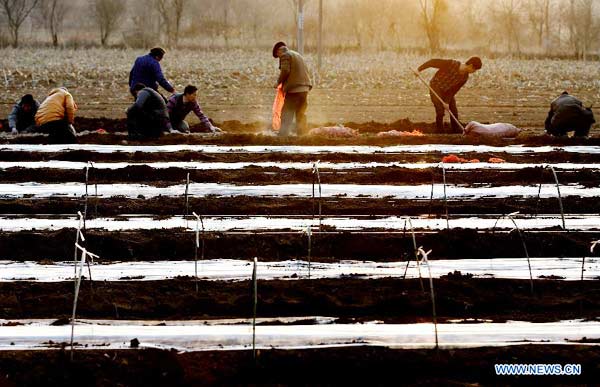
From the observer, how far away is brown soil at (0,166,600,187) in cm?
734

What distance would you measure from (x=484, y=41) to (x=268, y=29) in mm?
12086

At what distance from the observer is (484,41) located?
1785 inches

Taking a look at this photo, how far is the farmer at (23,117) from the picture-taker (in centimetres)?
1015

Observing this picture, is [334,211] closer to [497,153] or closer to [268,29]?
[497,153]

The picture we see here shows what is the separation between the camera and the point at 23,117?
10.3 m

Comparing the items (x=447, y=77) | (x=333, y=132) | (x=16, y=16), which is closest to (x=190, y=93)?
(x=333, y=132)

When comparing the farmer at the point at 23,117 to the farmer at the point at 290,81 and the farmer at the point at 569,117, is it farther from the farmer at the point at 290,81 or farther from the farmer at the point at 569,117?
the farmer at the point at 569,117

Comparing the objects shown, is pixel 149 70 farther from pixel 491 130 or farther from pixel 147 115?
pixel 491 130

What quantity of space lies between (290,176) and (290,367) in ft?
13.9

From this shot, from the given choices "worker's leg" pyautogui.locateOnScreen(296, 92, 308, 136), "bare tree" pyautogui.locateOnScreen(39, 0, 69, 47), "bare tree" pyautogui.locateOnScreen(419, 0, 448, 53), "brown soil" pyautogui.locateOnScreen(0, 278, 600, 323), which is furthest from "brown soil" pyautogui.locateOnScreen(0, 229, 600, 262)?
"bare tree" pyautogui.locateOnScreen(39, 0, 69, 47)

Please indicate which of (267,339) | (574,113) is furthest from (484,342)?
(574,113)

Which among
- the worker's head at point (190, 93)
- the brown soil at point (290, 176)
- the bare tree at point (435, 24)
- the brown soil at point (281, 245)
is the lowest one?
the brown soil at point (281, 245)

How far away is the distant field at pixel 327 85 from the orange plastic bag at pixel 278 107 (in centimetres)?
180

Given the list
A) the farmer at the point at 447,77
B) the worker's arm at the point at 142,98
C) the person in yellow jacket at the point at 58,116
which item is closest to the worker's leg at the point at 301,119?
the farmer at the point at 447,77
